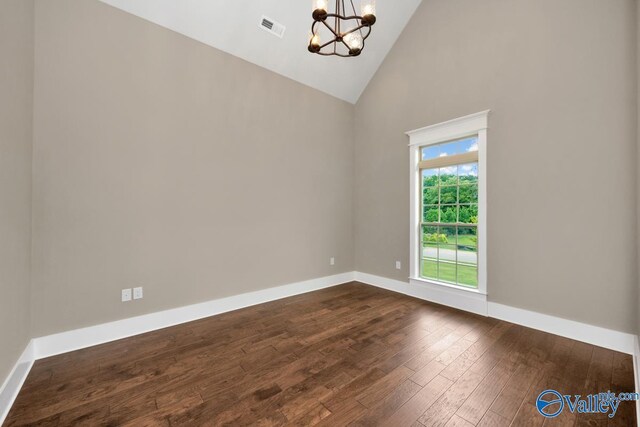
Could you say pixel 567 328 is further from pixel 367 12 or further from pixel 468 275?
pixel 367 12

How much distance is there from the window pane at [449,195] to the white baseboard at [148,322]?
241 cm

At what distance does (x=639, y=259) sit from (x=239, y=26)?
15.3 feet

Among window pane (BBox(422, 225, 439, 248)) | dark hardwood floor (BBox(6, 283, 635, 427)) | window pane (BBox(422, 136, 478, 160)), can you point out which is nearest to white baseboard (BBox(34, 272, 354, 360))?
dark hardwood floor (BBox(6, 283, 635, 427))

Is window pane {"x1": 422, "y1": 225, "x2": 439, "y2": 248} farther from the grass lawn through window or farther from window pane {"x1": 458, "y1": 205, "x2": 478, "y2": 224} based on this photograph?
window pane {"x1": 458, "y1": 205, "x2": 478, "y2": 224}

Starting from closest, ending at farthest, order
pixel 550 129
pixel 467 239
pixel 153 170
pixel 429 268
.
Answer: pixel 550 129 < pixel 153 170 < pixel 467 239 < pixel 429 268

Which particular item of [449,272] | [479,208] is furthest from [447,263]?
[479,208]

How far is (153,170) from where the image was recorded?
9.52 ft

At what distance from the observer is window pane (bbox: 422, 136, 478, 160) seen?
11.3 feet

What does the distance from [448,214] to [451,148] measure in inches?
35.5

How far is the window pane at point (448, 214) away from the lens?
3635 millimetres

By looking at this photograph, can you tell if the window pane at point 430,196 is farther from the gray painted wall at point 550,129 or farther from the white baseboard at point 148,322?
the white baseboard at point 148,322

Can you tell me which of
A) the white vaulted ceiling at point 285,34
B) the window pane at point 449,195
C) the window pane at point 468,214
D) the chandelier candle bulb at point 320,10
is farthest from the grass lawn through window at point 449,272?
the chandelier candle bulb at point 320,10

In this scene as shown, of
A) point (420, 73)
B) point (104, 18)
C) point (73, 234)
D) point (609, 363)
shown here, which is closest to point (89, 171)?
point (73, 234)

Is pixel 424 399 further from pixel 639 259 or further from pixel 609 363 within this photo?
pixel 639 259
